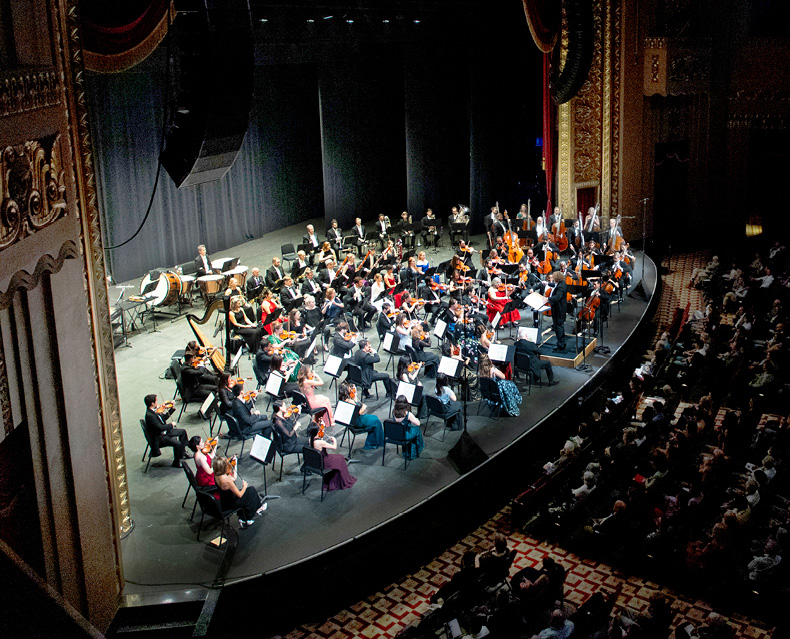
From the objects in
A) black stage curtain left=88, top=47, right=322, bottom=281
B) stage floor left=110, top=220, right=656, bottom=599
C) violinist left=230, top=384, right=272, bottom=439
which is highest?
black stage curtain left=88, top=47, right=322, bottom=281

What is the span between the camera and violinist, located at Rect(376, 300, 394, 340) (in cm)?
1284

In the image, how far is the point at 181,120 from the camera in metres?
7.25

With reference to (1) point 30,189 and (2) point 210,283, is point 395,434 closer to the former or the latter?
(1) point 30,189

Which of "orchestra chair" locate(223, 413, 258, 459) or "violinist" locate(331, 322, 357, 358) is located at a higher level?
"violinist" locate(331, 322, 357, 358)

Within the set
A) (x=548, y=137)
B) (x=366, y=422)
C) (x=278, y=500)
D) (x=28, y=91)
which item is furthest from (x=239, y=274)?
(x=28, y=91)

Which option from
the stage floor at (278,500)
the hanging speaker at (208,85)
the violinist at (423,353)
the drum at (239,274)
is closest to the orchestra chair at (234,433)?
the stage floor at (278,500)

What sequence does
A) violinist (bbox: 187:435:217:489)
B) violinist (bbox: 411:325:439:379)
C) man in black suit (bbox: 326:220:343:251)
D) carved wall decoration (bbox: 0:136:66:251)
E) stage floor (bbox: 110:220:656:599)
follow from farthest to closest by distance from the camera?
man in black suit (bbox: 326:220:343:251) < violinist (bbox: 411:325:439:379) < violinist (bbox: 187:435:217:489) < stage floor (bbox: 110:220:656:599) < carved wall decoration (bbox: 0:136:66:251)

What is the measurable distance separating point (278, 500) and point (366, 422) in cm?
148

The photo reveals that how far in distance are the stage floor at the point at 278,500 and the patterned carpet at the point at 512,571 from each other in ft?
2.38

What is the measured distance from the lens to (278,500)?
31.2 ft

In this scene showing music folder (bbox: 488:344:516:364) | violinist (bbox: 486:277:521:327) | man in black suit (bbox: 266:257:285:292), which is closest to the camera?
music folder (bbox: 488:344:516:364)

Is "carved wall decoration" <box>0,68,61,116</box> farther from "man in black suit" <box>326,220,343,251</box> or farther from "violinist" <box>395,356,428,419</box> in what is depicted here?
"man in black suit" <box>326,220,343,251</box>

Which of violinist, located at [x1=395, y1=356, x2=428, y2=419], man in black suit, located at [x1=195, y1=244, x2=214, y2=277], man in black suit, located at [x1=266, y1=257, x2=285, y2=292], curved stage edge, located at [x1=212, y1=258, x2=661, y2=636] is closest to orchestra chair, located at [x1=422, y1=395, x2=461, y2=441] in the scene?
violinist, located at [x1=395, y1=356, x2=428, y2=419]

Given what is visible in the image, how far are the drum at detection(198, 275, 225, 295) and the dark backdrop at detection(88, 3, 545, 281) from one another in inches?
127
